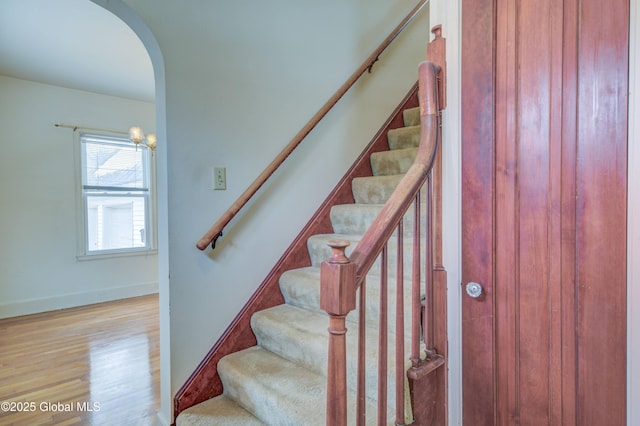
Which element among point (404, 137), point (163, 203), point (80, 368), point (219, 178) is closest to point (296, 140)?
point (219, 178)

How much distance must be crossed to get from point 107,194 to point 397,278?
4.40 m

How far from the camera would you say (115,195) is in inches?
173

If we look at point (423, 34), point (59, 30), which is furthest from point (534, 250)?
point (59, 30)

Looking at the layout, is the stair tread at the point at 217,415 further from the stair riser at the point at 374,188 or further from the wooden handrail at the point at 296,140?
the stair riser at the point at 374,188

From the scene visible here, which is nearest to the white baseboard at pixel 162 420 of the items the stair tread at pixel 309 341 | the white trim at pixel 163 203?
the white trim at pixel 163 203

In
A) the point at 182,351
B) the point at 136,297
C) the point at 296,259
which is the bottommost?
the point at 136,297

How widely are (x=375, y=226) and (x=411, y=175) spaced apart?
24cm

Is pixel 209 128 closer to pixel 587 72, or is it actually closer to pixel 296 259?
pixel 296 259

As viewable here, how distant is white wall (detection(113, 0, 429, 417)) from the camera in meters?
1.68

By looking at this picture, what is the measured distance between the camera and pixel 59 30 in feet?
8.79

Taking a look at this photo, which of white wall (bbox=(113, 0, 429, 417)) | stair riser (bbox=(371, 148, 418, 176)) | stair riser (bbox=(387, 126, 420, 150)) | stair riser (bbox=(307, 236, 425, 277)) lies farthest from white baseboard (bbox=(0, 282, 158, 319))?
stair riser (bbox=(387, 126, 420, 150))

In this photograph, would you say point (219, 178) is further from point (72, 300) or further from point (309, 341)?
point (72, 300)

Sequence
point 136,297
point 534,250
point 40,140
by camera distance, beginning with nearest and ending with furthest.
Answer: point 534,250, point 40,140, point 136,297

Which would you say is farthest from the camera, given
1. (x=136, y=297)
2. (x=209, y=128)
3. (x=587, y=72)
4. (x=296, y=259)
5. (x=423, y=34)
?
(x=136, y=297)
